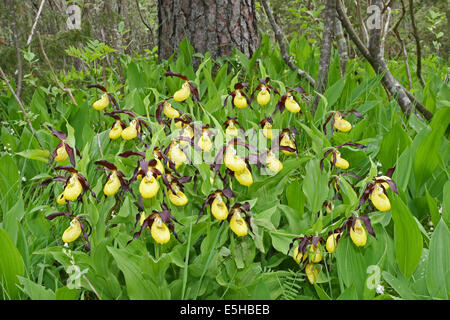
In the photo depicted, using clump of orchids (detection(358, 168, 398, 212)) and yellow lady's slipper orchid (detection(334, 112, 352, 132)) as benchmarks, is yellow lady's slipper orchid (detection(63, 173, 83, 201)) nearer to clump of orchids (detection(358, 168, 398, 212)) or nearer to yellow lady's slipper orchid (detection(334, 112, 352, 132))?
clump of orchids (detection(358, 168, 398, 212))

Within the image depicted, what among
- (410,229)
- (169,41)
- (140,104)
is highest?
(169,41)

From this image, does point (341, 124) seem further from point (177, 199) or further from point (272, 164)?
point (177, 199)

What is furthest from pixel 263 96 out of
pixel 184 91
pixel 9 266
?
pixel 9 266

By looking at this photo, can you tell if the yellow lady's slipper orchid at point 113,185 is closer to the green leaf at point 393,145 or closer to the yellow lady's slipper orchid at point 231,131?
the yellow lady's slipper orchid at point 231,131

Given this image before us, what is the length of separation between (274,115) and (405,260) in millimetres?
1191

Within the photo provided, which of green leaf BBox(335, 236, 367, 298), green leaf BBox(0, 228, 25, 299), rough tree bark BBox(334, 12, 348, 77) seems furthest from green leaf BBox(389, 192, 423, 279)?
rough tree bark BBox(334, 12, 348, 77)

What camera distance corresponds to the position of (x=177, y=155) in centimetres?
137

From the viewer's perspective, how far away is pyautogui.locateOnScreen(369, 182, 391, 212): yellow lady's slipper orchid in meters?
1.25

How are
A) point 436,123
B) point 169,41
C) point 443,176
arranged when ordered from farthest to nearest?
point 169,41
point 436,123
point 443,176

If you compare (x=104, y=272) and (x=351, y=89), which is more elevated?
(x=351, y=89)

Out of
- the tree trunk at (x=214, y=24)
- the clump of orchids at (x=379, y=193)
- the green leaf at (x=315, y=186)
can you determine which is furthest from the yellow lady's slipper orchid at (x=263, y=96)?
the tree trunk at (x=214, y=24)
